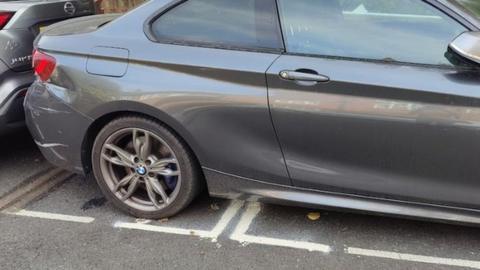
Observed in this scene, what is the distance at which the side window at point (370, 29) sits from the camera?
8.94ft

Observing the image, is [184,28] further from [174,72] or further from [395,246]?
[395,246]

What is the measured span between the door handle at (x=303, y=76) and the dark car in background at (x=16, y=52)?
2.18 meters

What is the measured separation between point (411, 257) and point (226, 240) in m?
1.04

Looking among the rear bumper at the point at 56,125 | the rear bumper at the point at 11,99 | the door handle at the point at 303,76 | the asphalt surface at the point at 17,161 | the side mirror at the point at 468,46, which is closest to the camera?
the side mirror at the point at 468,46

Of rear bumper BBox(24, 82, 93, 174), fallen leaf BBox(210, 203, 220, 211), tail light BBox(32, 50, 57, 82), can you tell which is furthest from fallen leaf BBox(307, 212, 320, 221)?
tail light BBox(32, 50, 57, 82)

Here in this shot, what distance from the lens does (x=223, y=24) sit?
3.04 m

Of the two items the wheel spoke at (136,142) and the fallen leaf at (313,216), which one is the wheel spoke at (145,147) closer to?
the wheel spoke at (136,142)

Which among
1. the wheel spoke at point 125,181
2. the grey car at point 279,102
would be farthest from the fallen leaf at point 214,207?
the wheel spoke at point 125,181

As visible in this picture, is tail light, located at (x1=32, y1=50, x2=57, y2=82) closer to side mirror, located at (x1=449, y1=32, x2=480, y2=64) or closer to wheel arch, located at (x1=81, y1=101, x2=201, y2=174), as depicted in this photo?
wheel arch, located at (x1=81, y1=101, x2=201, y2=174)

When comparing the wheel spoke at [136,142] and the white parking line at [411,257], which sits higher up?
the wheel spoke at [136,142]

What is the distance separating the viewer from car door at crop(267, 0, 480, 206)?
8.68 ft

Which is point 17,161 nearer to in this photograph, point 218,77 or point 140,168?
point 140,168

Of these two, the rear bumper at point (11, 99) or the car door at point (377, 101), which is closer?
the car door at point (377, 101)

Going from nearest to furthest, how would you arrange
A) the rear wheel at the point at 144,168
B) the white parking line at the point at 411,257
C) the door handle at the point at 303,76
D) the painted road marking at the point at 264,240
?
1. the door handle at the point at 303,76
2. the white parking line at the point at 411,257
3. the painted road marking at the point at 264,240
4. the rear wheel at the point at 144,168
